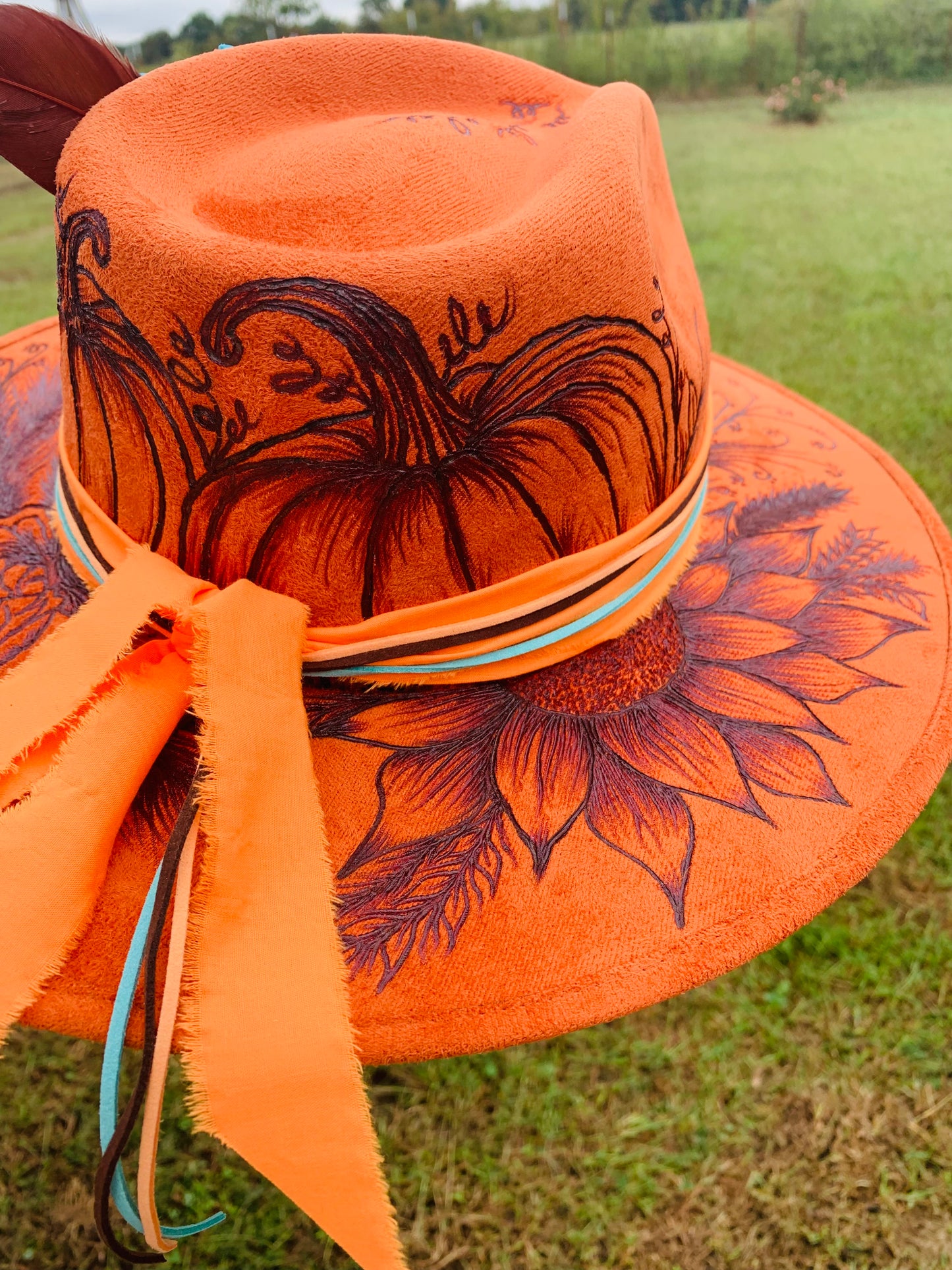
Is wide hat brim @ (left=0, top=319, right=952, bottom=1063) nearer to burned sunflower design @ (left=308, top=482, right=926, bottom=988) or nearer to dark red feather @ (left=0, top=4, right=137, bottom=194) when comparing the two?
burned sunflower design @ (left=308, top=482, right=926, bottom=988)

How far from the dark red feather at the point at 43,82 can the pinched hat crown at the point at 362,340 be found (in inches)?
3.9

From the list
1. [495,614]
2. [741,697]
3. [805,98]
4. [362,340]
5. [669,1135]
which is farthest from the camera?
[805,98]

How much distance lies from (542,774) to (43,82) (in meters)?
0.72

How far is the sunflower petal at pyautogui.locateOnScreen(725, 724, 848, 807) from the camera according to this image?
76 centimetres

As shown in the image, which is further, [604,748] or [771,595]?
[771,595]

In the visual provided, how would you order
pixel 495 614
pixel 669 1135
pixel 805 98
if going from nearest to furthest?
pixel 495 614, pixel 669 1135, pixel 805 98

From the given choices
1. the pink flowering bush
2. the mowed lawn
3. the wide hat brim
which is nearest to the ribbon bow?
the wide hat brim

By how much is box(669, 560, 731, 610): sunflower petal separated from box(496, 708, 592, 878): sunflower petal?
236 mm

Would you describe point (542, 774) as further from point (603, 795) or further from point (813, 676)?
point (813, 676)

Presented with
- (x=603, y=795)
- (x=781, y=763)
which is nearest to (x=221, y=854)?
A: (x=603, y=795)

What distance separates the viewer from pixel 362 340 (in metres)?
0.62

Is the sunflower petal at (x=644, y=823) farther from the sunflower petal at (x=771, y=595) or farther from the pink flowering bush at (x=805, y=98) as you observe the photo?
the pink flowering bush at (x=805, y=98)

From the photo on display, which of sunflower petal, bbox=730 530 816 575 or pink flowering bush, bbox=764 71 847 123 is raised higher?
pink flowering bush, bbox=764 71 847 123

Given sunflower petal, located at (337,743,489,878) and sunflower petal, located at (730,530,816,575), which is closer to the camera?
sunflower petal, located at (337,743,489,878)
